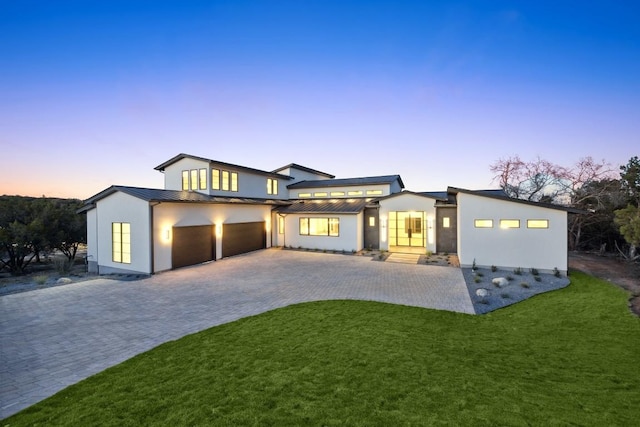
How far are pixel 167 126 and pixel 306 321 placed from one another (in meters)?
23.7

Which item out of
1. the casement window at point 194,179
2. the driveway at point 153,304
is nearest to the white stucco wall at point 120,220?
the driveway at point 153,304

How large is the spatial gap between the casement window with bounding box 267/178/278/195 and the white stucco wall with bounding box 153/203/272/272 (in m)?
3.83

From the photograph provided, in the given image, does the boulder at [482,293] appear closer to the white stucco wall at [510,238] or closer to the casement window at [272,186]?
the white stucco wall at [510,238]

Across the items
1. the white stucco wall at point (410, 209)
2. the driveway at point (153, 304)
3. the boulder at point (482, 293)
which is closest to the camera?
the driveway at point (153, 304)

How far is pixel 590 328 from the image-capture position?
6.80 m

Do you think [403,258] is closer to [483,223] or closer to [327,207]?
[483,223]

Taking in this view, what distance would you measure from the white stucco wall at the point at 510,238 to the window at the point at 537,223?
0.48 feet

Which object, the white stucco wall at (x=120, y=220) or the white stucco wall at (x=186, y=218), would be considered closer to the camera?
the white stucco wall at (x=120, y=220)

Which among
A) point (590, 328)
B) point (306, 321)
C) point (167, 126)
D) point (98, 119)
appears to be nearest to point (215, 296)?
point (306, 321)

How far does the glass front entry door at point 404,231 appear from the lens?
1967 centimetres

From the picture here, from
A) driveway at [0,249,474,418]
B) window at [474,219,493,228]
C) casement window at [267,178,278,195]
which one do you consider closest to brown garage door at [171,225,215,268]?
driveway at [0,249,474,418]

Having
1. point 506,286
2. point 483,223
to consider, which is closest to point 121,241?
point 506,286

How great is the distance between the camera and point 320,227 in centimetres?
1998

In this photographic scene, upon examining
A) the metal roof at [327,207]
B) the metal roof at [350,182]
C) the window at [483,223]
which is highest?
the metal roof at [350,182]
